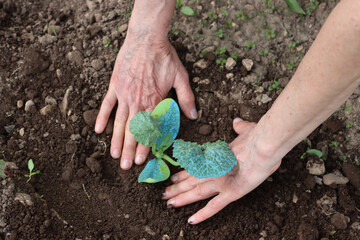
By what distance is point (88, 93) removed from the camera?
2297 millimetres

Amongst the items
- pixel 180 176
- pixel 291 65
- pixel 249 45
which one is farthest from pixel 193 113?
pixel 291 65

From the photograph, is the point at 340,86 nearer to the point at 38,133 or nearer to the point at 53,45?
the point at 38,133

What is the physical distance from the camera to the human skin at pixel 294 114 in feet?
3.63

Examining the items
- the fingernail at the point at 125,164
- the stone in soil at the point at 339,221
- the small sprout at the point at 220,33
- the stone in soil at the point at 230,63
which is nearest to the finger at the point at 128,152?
the fingernail at the point at 125,164

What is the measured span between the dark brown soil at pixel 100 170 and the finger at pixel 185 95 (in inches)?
2.6

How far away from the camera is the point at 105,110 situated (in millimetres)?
2184

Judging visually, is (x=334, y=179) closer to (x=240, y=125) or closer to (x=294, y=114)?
(x=240, y=125)

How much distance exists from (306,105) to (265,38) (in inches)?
46.1

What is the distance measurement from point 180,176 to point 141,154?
245 millimetres

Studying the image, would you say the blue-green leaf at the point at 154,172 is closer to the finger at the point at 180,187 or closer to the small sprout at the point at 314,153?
the finger at the point at 180,187

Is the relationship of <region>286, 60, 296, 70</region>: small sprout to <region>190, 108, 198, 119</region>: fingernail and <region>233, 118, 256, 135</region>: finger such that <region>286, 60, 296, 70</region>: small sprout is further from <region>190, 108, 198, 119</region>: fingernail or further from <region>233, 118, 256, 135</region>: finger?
<region>190, 108, 198, 119</region>: fingernail

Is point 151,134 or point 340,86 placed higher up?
point 340,86

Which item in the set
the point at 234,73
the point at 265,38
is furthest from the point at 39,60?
the point at 265,38

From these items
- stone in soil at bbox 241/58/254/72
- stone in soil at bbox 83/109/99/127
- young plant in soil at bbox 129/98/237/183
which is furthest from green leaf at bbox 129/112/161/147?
stone in soil at bbox 241/58/254/72
